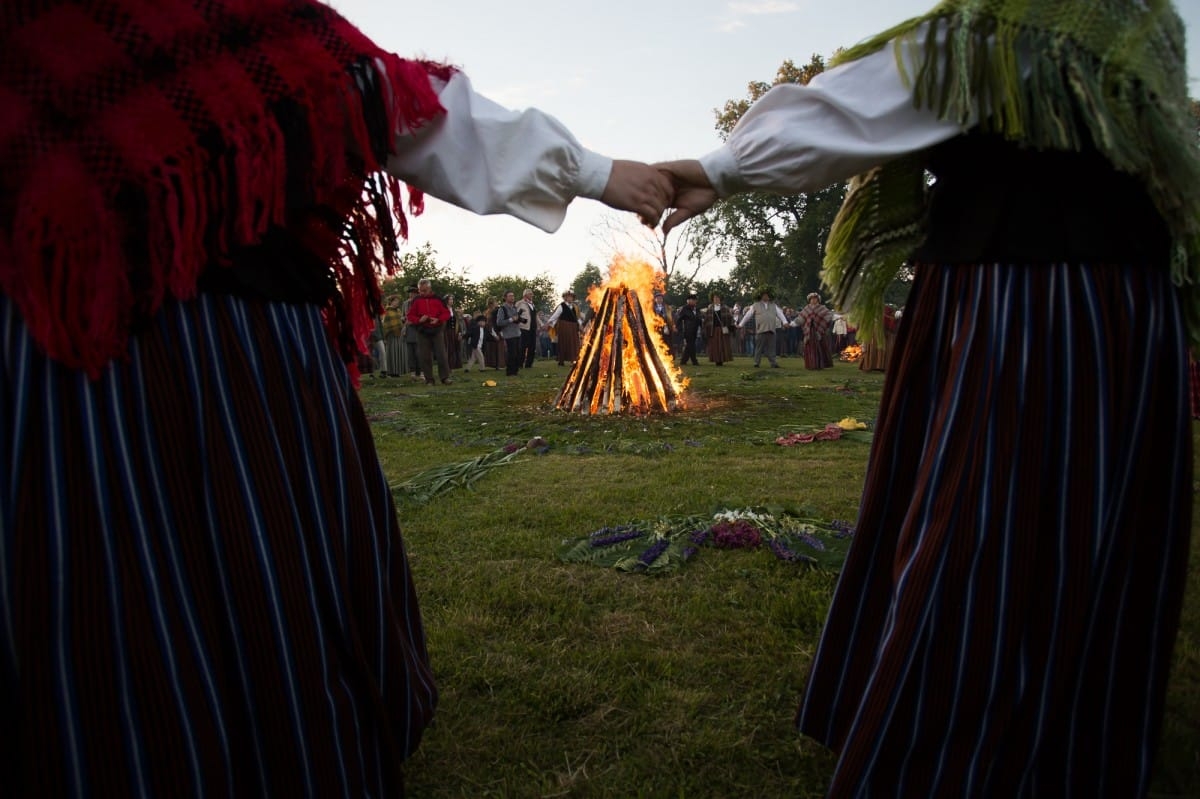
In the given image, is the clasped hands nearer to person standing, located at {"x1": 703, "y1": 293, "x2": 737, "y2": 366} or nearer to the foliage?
person standing, located at {"x1": 703, "y1": 293, "x2": 737, "y2": 366}

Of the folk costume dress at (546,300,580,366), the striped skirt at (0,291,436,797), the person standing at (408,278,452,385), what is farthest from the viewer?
the folk costume dress at (546,300,580,366)

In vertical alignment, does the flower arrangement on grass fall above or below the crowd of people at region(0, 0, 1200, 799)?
below

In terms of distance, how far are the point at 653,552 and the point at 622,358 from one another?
5866mm

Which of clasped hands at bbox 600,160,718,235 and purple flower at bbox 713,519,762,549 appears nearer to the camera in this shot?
clasped hands at bbox 600,160,718,235

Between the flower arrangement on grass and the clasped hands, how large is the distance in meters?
1.75

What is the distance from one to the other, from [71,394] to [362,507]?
54 cm

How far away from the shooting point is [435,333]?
14.7m

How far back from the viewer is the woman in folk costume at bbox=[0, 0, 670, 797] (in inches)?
46.9

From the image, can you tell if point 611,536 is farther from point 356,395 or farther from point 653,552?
point 356,395

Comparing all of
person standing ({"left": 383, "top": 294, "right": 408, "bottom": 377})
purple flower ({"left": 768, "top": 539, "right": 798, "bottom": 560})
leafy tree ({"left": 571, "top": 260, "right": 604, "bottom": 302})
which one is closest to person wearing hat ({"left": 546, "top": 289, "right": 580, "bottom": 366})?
person standing ({"left": 383, "top": 294, "right": 408, "bottom": 377})

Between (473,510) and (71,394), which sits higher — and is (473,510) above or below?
below

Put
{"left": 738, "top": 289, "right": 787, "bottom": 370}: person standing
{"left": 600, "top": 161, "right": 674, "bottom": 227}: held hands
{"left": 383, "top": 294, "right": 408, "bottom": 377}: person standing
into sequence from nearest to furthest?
{"left": 600, "top": 161, "right": 674, "bottom": 227}: held hands → {"left": 383, "top": 294, "right": 408, "bottom": 377}: person standing → {"left": 738, "top": 289, "right": 787, "bottom": 370}: person standing

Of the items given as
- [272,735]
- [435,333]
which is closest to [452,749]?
[272,735]

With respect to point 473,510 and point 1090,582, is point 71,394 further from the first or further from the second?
point 473,510
